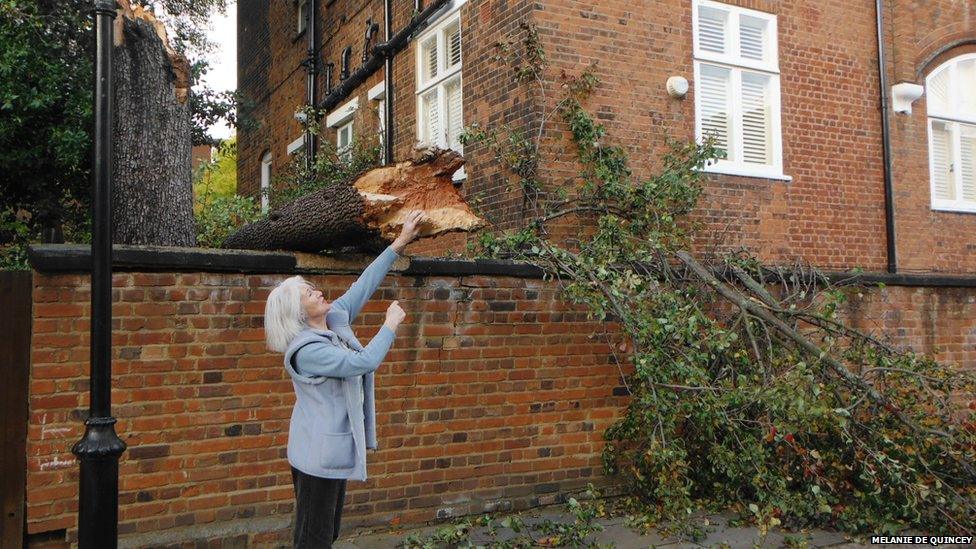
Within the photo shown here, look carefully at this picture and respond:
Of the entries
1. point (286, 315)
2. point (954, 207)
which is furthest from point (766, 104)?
point (286, 315)

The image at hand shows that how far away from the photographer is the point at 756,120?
33.4 ft

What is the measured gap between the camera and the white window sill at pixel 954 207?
11337 millimetres

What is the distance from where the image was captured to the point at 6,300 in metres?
4.99

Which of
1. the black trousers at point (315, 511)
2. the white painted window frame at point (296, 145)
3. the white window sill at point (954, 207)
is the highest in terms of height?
the white painted window frame at point (296, 145)

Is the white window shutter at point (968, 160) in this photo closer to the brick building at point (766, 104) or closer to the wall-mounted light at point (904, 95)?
the brick building at point (766, 104)

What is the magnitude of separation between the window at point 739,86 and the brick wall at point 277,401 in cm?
420

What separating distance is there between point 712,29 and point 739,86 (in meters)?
0.78

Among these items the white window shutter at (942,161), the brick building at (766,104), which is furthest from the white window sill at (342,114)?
the white window shutter at (942,161)

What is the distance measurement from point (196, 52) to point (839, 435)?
42.5ft

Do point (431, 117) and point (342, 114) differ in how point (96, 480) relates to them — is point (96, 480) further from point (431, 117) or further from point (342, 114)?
point (342, 114)

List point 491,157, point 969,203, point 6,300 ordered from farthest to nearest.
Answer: point 969,203, point 491,157, point 6,300

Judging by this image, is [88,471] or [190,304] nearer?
[88,471]

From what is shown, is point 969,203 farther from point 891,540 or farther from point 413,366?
point 413,366

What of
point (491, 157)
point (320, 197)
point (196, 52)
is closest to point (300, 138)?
point (196, 52)
